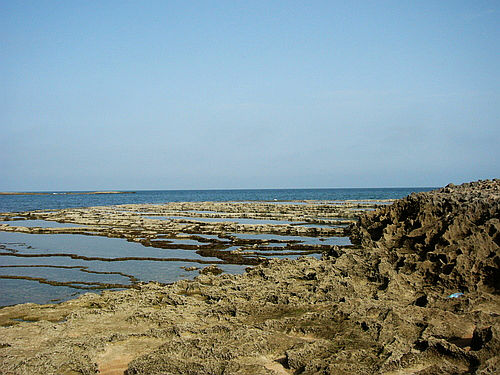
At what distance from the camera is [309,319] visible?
855 cm

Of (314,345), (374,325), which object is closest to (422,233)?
(374,325)

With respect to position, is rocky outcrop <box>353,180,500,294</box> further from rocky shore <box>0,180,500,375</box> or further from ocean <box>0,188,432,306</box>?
ocean <box>0,188,432,306</box>

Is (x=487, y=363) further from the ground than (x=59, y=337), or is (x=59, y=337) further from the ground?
(x=487, y=363)

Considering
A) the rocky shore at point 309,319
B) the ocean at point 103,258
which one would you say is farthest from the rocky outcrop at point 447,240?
the ocean at point 103,258

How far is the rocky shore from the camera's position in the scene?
257 inches

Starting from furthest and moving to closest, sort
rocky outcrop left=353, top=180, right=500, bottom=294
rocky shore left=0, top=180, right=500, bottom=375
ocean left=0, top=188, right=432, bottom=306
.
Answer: ocean left=0, top=188, right=432, bottom=306 < rocky outcrop left=353, top=180, right=500, bottom=294 < rocky shore left=0, top=180, right=500, bottom=375

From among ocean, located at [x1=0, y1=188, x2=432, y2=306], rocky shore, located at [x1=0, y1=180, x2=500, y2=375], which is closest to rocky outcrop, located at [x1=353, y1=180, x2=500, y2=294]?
rocky shore, located at [x1=0, y1=180, x2=500, y2=375]

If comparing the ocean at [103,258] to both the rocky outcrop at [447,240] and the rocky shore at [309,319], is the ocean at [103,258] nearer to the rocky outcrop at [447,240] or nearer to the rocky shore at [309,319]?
the rocky shore at [309,319]

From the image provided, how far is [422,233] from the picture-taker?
1417 centimetres

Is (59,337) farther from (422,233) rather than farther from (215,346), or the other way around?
(422,233)

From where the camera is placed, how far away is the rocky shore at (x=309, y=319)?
6.53m

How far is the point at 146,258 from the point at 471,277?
13231 mm

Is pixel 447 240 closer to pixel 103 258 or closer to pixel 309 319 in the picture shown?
pixel 309 319

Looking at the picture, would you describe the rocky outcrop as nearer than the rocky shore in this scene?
No
